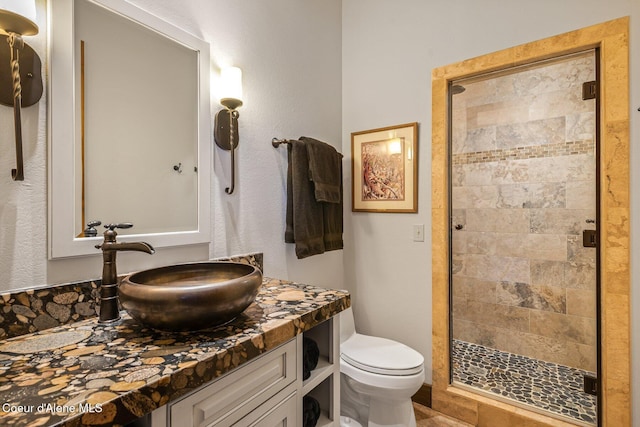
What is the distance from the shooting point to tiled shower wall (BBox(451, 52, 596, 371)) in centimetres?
225

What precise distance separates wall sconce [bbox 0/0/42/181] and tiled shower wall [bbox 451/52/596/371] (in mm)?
2062

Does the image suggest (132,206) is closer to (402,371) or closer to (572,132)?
(402,371)

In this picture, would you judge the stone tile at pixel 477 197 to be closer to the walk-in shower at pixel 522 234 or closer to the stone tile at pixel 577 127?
the walk-in shower at pixel 522 234

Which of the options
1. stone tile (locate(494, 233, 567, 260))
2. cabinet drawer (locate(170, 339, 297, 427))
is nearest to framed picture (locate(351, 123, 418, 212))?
stone tile (locate(494, 233, 567, 260))

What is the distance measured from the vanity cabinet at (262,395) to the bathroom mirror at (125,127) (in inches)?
24.1

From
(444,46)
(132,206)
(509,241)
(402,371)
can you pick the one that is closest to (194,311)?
(132,206)

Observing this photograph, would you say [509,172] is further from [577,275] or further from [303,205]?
[303,205]

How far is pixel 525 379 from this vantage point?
7.14ft

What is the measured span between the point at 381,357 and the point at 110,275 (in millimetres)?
1313

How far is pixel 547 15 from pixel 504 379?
2.25m

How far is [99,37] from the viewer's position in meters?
1.01

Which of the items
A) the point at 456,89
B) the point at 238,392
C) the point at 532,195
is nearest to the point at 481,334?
the point at 532,195

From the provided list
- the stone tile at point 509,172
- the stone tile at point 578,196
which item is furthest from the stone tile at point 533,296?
the stone tile at point 509,172

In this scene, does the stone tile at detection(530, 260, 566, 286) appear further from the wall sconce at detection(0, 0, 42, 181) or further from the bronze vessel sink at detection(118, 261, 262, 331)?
the wall sconce at detection(0, 0, 42, 181)
